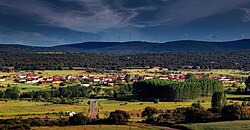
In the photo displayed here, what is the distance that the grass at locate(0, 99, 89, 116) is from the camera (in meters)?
81.0

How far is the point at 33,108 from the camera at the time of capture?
86.9 m

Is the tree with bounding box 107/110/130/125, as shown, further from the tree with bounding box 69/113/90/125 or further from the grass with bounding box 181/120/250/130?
the grass with bounding box 181/120/250/130

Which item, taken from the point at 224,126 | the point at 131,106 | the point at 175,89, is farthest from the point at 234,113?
the point at 175,89

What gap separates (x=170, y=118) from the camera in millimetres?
71438

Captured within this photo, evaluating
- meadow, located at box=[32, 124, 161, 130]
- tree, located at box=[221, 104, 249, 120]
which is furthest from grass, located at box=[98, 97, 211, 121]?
tree, located at box=[221, 104, 249, 120]

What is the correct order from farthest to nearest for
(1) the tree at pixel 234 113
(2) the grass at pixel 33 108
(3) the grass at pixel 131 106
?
1. (3) the grass at pixel 131 106
2. (2) the grass at pixel 33 108
3. (1) the tree at pixel 234 113

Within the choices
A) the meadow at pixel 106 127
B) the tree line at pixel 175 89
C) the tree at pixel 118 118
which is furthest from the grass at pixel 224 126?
the tree line at pixel 175 89

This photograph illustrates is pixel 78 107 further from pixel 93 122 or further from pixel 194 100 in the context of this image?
pixel 194 100

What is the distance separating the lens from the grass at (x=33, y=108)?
81025 millimetres

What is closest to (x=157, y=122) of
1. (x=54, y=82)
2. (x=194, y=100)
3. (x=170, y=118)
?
(x=170, y=118)

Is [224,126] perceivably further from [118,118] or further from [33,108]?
[33,108]

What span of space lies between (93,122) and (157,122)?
37.5ft

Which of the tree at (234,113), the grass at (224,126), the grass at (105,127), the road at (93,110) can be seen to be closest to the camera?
the grass at (224,126)

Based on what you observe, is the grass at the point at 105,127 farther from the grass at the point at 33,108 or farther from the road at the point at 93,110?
the grass at the point at 33,108
